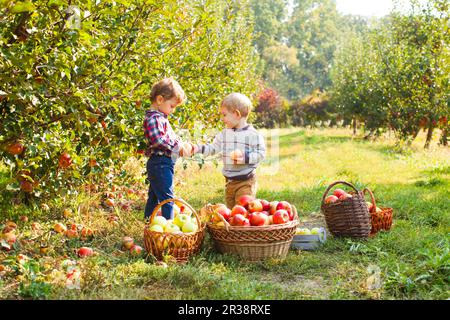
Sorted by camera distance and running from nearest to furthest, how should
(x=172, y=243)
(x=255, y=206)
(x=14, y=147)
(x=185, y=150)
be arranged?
(x=14, y=147), (x=172, y=243), (x=255, y=206), (x=185, y=150)

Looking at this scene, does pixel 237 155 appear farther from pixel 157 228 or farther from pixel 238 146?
pixel 157 228

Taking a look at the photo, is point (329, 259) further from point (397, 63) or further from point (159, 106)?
point (397, 63)

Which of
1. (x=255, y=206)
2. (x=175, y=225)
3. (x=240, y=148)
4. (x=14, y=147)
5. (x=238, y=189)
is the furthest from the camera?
(x=238, y=189)

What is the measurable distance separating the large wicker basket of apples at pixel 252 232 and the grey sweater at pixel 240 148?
67 centimetres

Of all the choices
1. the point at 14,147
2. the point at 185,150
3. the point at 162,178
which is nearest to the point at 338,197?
the point at 185,150

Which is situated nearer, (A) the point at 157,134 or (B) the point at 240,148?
(A) the point at 157,134

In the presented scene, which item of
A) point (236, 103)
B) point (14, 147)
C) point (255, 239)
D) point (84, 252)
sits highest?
point (236, 103)

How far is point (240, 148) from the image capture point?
4.49 m

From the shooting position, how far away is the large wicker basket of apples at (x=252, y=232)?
3.60 meters

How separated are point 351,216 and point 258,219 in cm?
94

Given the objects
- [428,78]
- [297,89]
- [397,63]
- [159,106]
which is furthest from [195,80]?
[297,89]

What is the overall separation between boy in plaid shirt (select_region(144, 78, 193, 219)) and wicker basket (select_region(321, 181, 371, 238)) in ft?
4.40

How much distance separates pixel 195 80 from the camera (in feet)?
17.8
